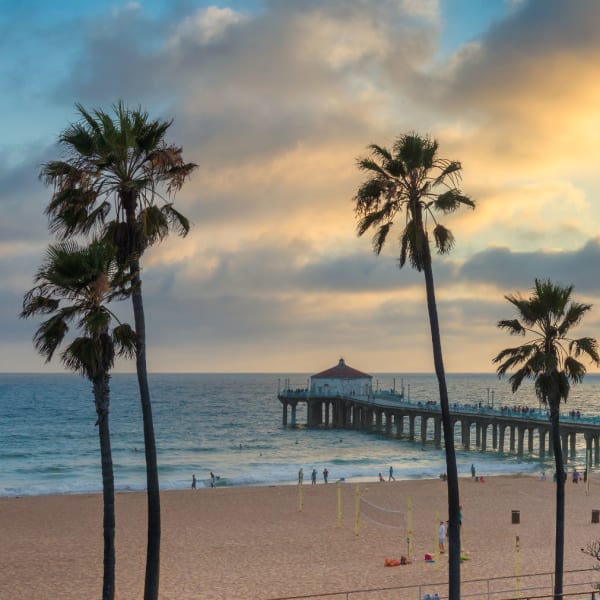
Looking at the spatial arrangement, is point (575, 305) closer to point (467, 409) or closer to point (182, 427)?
point (467, 409)

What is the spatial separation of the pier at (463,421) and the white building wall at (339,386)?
178mm

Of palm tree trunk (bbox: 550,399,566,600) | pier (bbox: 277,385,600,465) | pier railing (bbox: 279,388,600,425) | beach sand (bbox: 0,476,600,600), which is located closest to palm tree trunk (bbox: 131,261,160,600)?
palm tree trunk (bbox: 550,399,566,600)

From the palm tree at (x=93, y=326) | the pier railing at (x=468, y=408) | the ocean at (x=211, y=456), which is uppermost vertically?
the palm tree at (x=93, y=326)

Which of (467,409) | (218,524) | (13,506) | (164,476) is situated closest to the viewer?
(218,524)

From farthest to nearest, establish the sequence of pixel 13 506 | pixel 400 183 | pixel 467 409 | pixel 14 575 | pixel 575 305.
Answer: pixel 467 409 → pixel 13 506 → pixel 14 575 → pixel 575 305 → pixel 400 183

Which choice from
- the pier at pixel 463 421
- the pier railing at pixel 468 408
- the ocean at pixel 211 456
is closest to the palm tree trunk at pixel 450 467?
the ocean at pixel 211 456

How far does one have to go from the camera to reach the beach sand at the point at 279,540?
73.2 ft

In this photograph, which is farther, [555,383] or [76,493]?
[76,493]

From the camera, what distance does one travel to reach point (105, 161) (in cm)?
1189

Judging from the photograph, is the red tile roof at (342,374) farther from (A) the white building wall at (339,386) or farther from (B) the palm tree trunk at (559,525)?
(B) the palm tree trunk at (559,525)

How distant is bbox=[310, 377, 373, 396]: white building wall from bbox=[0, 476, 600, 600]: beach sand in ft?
149

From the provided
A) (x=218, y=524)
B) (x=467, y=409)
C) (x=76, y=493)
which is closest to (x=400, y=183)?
(x=218, y=524)

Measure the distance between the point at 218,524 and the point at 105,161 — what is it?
23253mm

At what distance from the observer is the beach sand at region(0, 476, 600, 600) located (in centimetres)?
2230
